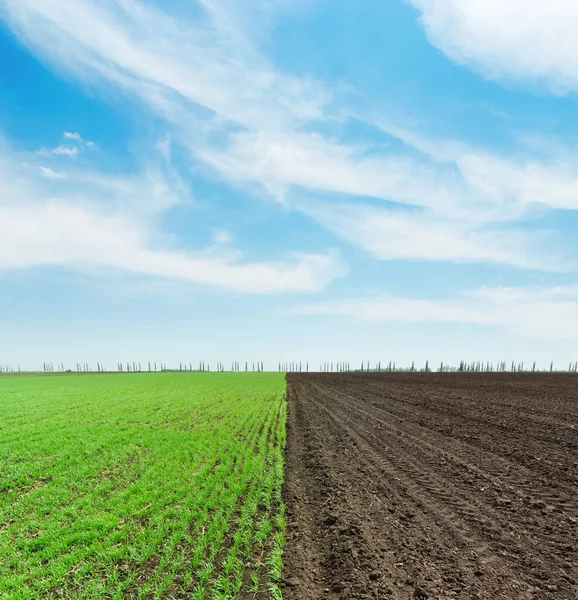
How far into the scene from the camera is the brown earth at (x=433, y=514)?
5922mm

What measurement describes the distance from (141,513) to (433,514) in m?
7.27

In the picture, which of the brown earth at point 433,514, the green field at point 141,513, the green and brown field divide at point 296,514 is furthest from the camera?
the green field at point 141,513

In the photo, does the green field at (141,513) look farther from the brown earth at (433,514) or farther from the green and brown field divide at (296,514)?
the brown earth at (433,514)

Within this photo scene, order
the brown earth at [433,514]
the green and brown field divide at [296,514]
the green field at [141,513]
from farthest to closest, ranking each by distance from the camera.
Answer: the green field at [141,513]
the green and brown field divide at [296,514]
the brown earth at [433,514]

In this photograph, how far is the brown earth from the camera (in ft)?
19.4

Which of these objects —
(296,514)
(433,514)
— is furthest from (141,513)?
(433,514)

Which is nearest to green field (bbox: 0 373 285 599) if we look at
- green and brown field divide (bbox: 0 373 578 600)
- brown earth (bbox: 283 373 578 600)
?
green and brown field divide (bbox: 0 373 578 600)

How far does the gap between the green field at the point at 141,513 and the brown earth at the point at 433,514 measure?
40.3 inches

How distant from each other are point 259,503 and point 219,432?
1018 cm

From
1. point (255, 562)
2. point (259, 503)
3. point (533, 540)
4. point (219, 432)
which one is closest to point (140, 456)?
point (219, 432)

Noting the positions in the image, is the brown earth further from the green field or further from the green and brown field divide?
the green field

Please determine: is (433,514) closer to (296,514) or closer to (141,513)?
(296,514)

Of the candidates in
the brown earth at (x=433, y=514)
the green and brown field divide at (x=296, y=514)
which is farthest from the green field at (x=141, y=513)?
the brown earth at (x=433, y=514)

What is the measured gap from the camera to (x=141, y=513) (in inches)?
364
